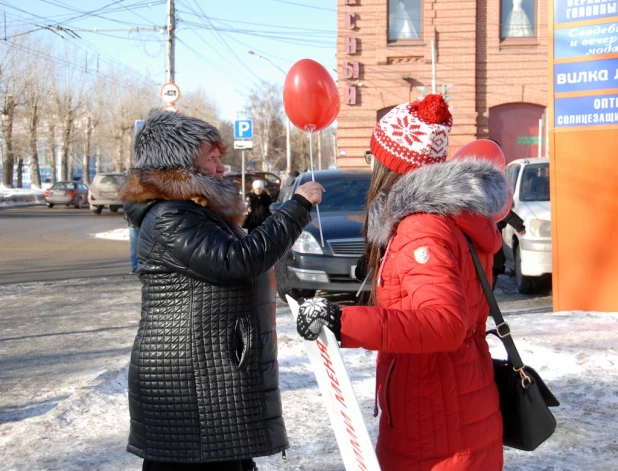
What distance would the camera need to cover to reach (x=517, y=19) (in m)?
24.2

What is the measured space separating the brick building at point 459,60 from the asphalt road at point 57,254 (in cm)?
979

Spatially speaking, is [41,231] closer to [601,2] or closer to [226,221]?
[601,2]

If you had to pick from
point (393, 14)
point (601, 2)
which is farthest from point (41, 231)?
point (601, 2)

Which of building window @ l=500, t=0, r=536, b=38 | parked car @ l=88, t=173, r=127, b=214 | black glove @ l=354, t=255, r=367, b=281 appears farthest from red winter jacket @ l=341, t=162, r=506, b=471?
parked car @ l=88, t=173, r=127, b=214

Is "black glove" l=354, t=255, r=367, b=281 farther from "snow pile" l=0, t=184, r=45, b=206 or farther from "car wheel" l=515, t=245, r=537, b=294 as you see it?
"snow pile" l=0, t=184, r=45, b=206

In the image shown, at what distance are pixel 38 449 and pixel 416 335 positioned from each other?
3085 mm

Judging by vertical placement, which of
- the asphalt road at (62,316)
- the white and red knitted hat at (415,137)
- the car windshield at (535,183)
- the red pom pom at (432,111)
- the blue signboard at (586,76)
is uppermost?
the blue signboard at (586,76)

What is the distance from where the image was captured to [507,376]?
227 centimetres

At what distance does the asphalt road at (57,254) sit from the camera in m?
12.3

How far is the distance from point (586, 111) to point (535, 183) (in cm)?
254

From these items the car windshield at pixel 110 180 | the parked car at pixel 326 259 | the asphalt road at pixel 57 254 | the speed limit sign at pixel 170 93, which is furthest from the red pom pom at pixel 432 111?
the car windshield at pixel 110 180

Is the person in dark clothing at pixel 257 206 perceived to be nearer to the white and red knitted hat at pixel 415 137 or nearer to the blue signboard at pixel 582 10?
the blue signboard at pixel 582 10

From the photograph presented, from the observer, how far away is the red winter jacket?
6.54ft

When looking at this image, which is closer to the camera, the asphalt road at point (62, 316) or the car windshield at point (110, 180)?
the asphalt road at point (62, 316)
